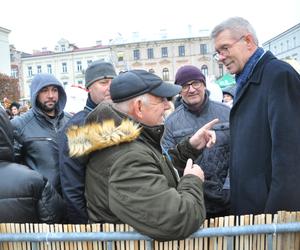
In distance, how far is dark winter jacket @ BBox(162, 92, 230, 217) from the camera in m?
2.93

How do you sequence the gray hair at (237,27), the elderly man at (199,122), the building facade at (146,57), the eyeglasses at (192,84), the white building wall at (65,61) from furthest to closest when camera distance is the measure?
the white building wall at (65,61), the building facade at (146,57), the eyeglasses at (192,84), the elderly man at (199,122), the gray hair at (237,27)

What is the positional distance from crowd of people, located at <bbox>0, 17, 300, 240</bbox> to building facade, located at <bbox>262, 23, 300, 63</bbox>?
53.3m

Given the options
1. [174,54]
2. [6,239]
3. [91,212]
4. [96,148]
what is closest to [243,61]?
[96,148]

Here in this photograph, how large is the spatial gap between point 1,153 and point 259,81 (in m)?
1.56

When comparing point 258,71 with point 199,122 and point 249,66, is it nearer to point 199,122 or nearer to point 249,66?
point 249,66

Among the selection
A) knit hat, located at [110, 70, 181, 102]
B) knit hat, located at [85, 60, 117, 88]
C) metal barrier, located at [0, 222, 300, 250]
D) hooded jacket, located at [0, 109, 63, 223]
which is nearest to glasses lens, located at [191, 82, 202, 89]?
knit hat, located at [85, 60, 117, 88]

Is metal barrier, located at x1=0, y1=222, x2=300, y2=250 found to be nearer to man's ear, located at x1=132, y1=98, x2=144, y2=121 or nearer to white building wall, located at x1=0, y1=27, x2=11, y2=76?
man's ear, located at x1=132, y1=98, x2=144, y2=121

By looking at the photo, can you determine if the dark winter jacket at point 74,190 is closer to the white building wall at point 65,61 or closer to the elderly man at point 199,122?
the elderly man at point 199,122

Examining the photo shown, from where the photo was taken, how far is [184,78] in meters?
3.70

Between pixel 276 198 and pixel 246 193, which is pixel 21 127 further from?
pixel 276 198

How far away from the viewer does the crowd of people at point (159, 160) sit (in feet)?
5.75

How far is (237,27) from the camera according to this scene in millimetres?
2404

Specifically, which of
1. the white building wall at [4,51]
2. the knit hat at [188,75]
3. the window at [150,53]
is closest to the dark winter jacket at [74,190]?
the knit hat at [188,75]

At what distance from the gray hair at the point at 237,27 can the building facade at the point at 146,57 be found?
193 feet
